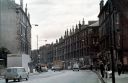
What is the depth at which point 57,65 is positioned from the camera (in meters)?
121

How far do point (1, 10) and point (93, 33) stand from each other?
51411mm

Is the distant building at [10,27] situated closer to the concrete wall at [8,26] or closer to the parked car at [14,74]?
the concrete wall at [8,26]

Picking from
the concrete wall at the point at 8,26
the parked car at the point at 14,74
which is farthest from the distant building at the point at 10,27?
the parked car at the point at 14,74

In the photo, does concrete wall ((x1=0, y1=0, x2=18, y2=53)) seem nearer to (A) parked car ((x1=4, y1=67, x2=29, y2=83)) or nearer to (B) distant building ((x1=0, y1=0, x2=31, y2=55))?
(B) distant building ((x1=0, y1=0, x2=31, y2=55))

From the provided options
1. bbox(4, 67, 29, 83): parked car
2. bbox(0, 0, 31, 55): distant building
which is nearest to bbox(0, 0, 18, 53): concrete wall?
bbox(0, 0, 31, 55): distant building

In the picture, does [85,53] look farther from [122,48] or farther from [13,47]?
[122,48]

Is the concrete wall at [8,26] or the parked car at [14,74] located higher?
the concrete wall at [8,26]

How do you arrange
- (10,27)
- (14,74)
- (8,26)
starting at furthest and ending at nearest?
(10,27) → (8,26) → (14,74)

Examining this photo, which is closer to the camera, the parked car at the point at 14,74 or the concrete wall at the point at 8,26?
the parked car at the point at 14,74

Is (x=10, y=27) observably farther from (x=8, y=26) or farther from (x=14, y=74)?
(x=14, y=74)

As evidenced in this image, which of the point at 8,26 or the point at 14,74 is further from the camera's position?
the point at 8,26

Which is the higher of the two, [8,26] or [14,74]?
[8,26]

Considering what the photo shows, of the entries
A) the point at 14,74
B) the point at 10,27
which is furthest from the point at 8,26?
the point at 14,74

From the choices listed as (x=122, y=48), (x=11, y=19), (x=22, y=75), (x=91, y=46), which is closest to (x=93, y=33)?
(x=91, y=46)
